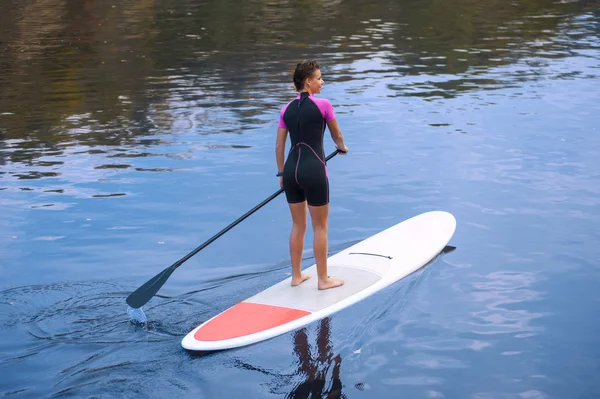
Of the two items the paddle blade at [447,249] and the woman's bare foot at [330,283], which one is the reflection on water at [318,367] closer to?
the woman's bare foot at [330,283]

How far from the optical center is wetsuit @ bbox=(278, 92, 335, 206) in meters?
7.12

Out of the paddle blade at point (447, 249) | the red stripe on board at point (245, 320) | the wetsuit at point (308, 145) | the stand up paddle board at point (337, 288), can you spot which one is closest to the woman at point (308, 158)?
the wetsuit at point (308, 145)

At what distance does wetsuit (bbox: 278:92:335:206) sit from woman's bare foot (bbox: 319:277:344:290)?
0.75m

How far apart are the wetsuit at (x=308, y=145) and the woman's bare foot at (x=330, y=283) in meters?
0.75

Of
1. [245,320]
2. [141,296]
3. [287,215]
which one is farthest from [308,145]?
[287,215]

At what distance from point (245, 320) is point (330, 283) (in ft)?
3.32

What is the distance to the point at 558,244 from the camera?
884 centimetres

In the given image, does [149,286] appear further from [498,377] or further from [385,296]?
[498,377]

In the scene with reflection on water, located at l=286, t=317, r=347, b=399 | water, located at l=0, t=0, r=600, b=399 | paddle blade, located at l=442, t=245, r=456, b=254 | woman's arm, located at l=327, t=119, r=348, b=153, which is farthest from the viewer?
paddle blade, located at l=442, t=245, r=456, b=254

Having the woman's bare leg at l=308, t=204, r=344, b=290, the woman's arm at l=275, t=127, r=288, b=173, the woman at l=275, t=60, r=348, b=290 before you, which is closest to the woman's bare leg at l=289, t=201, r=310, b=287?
the woman at l=275, t=60, r=348, b=290

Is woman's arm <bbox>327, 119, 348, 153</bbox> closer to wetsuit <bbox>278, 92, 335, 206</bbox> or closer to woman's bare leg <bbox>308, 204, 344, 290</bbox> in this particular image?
wetsuit <bbox>278, 92, 335, 206</bbox>

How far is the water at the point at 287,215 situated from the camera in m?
6.25

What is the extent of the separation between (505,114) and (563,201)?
16.3 ft

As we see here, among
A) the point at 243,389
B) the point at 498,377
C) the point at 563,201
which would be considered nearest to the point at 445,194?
the point at 563,201
